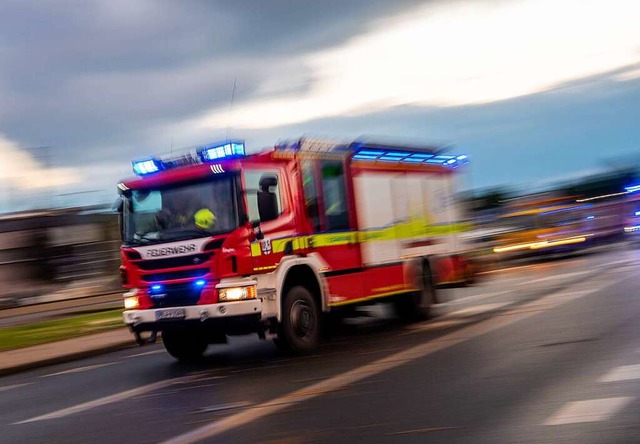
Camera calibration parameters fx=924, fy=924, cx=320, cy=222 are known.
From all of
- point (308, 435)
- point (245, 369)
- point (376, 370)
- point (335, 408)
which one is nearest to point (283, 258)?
point (245, 369)

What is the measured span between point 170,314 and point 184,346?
1.58 meters

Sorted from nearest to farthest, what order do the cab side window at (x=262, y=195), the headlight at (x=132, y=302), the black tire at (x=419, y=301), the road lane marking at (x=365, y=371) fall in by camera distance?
the road lane marking at (x=365, y=371) → the cab side window at (x=262, y=195) → the headlight at (x=132, y=302) → the black tire at (x=419, y=301)

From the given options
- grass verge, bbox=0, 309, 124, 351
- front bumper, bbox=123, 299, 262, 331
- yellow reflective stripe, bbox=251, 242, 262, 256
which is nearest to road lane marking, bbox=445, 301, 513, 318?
yellow reflective stripe, bbox=251, 242, 262, 256

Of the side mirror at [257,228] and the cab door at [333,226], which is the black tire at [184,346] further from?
the side mirror at [257,228]

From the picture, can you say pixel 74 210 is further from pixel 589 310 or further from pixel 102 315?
pixel 589 310

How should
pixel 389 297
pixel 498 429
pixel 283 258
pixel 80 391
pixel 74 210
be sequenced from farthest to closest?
pixel 74 210
pixel 389 297
pixel 283 258
pixel 80 391
pixel 498 429

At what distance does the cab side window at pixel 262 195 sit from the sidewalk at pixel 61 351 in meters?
4.88

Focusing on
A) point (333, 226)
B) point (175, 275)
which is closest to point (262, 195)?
point (175, 275)

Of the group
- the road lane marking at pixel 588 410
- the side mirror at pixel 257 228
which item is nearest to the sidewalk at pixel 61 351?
the side mirror at pixel 257 228

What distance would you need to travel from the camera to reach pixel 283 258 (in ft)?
38.3

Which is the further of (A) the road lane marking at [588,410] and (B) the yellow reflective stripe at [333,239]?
(B) the yellow reflective stripe at [333,239]

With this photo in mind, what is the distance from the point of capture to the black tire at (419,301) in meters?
15.0

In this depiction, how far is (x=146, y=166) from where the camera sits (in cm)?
1206

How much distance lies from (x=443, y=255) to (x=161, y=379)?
6.74 metres
